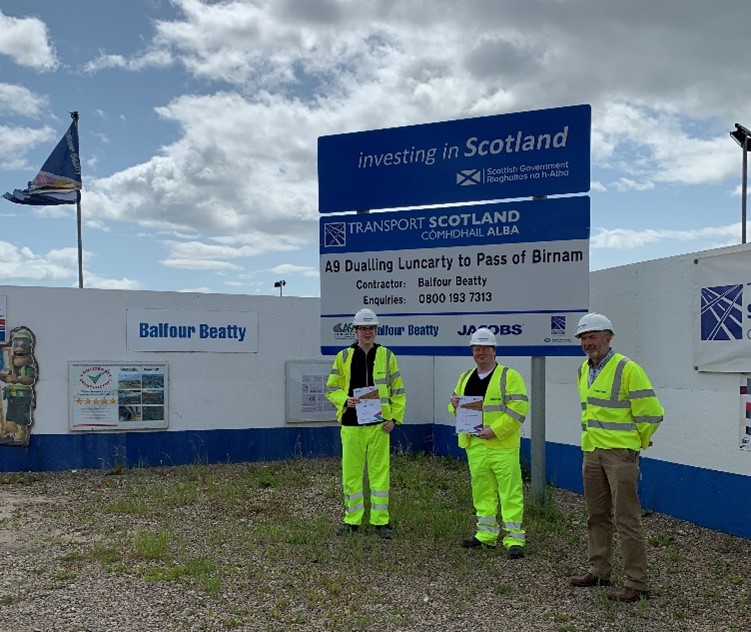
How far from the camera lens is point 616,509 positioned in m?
5.71

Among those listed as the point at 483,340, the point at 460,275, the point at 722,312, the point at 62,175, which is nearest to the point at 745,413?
the point at 722,312

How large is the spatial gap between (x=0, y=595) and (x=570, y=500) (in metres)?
6.27

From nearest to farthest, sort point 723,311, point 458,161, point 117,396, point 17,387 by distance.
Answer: point 723,311, point 458,161, point 17,387, point 117,396

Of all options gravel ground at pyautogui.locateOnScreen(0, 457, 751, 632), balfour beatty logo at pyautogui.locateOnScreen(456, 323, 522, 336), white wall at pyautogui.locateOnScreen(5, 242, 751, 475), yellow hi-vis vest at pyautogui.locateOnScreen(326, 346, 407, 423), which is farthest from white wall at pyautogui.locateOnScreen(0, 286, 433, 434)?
yellow hi-vis vest at pyautogui.locateOnScreen(326, 346, 407, 423)

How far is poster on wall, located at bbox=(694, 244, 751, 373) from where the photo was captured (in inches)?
293

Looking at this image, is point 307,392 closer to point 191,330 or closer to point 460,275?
point 191,330

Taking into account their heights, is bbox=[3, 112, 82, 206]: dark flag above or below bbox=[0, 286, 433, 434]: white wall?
above

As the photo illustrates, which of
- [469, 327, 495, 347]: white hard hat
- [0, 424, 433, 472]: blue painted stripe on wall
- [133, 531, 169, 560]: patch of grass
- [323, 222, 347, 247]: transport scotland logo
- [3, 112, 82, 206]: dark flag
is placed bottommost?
[133, 531, 169, 560]: patch of grass

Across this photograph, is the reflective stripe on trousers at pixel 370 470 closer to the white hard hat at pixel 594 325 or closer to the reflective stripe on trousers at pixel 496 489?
the reflective stripe on trousers at pixel 496 489

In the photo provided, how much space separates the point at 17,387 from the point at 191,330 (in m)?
2.63

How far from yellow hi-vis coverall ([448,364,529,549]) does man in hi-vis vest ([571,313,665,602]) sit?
952mm

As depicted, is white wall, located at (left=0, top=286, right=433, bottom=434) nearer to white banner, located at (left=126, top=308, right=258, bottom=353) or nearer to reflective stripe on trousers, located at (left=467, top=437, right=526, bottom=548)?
white banner, located at (left=126, top=308, right=258, bottom=353)

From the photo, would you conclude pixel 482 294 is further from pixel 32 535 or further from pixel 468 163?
pixel 32 535

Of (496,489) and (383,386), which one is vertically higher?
(383,386)
